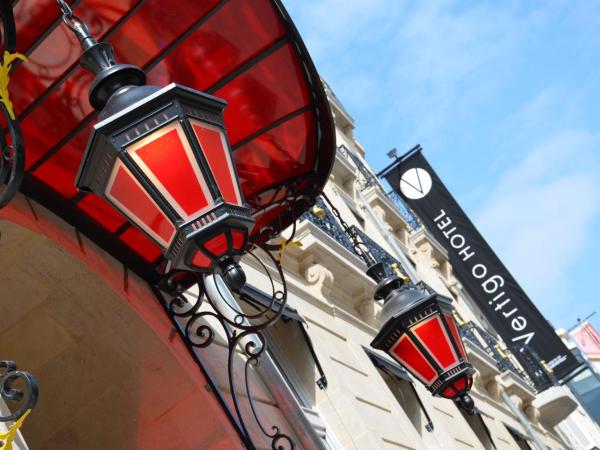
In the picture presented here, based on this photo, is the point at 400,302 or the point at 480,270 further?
the point at 480,270

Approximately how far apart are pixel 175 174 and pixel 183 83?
126 cm

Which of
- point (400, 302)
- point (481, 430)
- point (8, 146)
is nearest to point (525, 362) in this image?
point (481, 430)

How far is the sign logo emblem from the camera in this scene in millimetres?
19781

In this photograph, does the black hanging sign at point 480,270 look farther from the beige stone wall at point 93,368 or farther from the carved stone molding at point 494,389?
the beige stone wall at point 93,368

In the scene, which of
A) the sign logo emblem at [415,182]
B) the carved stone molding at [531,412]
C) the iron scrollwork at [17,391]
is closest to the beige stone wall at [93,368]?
the iron scrollwork at [17,391]

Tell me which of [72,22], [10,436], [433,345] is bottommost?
[10,436]


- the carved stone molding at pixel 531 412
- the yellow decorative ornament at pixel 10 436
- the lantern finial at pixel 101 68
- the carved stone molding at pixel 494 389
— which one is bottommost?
the yellow decorative ornament at pixel 10 436

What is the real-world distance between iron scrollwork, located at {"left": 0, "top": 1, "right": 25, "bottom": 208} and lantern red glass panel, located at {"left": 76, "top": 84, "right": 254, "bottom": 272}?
28cm

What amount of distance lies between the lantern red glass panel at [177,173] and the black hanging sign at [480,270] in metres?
17.1

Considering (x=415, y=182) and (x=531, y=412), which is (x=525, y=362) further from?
(x=415, y=182)

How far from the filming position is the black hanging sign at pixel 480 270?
1902cm

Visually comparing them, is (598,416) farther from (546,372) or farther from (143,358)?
(143,358)

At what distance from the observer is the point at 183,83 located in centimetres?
390

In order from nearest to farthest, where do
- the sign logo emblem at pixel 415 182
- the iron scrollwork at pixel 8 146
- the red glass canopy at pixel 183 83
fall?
1. the iron scrollwork at pixel 8 146
2. the red glass canopy at pixel 183 83
3. the sign logo emblem at pixel 415 182
